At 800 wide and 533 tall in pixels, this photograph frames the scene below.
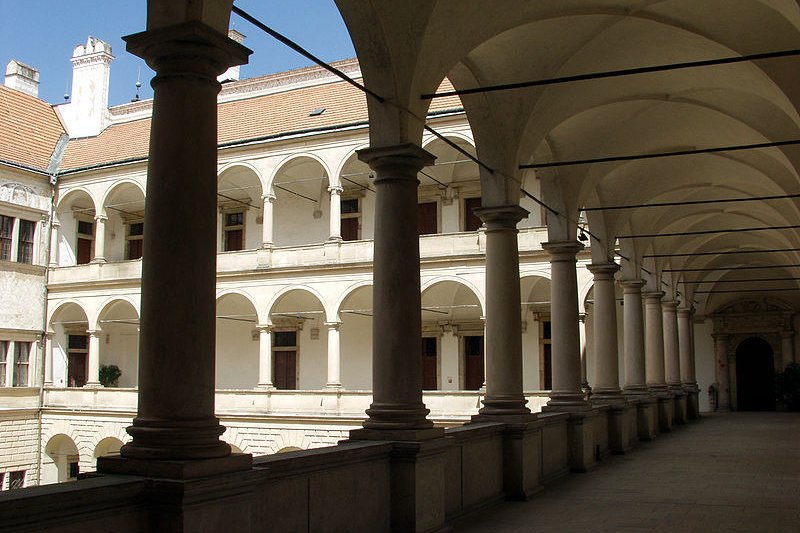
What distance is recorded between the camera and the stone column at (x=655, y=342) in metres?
22.6

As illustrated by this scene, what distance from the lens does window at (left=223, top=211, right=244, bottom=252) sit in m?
31.7

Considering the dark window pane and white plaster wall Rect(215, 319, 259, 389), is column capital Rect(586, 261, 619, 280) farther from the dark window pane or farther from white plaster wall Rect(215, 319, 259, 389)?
white plaster wall Rect(215, 319, 259, 389)

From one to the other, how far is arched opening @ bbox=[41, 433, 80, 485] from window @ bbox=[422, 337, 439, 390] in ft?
40.2

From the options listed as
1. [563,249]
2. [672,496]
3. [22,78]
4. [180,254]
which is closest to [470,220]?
[563,249]

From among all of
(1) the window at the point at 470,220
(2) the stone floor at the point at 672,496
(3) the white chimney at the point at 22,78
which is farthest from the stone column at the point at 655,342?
(3) the white chimney at the point at 22,78

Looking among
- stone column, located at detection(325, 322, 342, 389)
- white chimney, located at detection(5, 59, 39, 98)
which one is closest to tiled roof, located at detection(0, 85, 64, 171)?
white chimney, located at detection(5, 59, 39, 98)

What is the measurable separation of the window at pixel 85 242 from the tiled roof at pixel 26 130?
2.93 metres

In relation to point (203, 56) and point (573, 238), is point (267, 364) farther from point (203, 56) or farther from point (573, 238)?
point (203, 56)

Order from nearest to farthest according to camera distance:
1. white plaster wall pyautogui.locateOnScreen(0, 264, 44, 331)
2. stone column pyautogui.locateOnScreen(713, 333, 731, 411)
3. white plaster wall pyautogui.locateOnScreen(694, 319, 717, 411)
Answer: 1. white plaster wall pyautogui.locateOnScreen(0, 264, 44, 331)
2. stone column pyautogui.locateOnScreen(713, 333, 731, 411)
3. white plaster wall pyautogui.locateOnScreen(694, 319, 717, 411)

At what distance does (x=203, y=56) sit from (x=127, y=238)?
96.4 ft

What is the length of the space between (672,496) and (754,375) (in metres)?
28.6

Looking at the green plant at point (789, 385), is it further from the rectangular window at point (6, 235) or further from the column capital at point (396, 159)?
the column capital at point (396, 159)

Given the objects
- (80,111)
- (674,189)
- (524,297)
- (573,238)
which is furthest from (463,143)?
(80,111)

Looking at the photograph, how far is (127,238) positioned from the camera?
3334 cm
